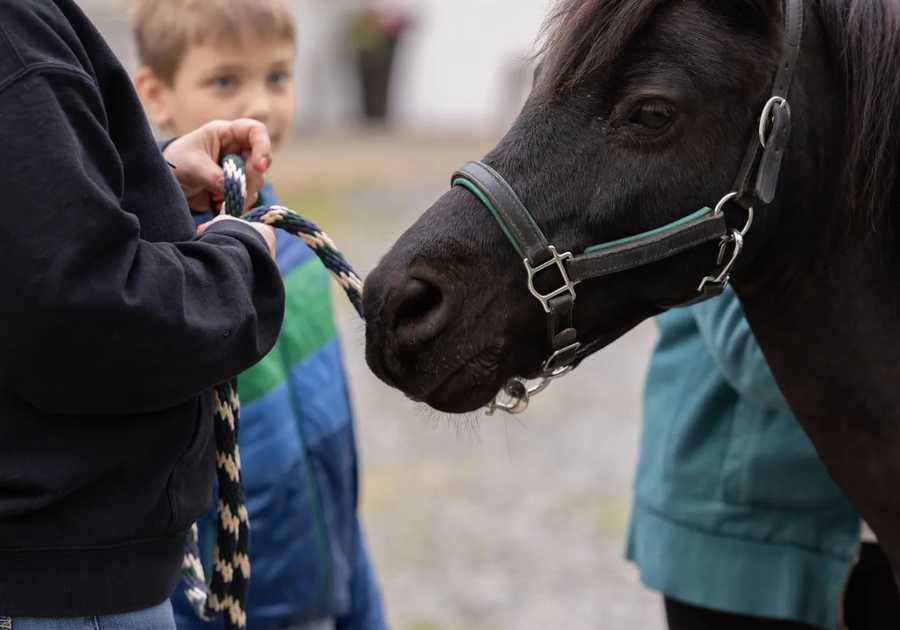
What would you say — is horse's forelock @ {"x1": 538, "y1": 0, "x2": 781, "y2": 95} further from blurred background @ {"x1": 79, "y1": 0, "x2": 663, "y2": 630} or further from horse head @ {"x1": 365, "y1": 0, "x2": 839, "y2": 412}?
blurred background @ {"x1": 79, "y1": 0, "x2": 663, "y2": 630}

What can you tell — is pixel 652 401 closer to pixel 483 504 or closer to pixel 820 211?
pixel 820 211

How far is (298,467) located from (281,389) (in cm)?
15

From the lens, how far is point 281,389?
86.4 inches

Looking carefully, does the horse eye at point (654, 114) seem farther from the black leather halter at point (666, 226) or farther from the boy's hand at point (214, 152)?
the boy's hand at point (214, 152)

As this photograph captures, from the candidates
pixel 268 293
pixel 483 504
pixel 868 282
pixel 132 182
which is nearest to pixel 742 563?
pixel 868 282

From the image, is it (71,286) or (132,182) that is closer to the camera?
(71,286)

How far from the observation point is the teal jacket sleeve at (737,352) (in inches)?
78.1

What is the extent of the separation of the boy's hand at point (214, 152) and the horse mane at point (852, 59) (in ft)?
1.38

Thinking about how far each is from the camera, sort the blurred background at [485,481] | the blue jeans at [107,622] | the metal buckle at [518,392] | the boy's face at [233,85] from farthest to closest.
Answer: the blurred background at [485,481]
the boy's face at [233,85]
the metal buckle at [518,392]
the blue jeans at [107,622]

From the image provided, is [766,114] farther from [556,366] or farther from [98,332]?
[98,332]

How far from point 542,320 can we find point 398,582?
2.97 meters

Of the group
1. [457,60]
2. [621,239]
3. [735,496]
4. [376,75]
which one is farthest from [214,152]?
[457,60]

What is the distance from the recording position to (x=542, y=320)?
65.7 inches

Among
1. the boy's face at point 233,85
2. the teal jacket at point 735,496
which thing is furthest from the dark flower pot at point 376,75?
the teal jacket at point 735,496
